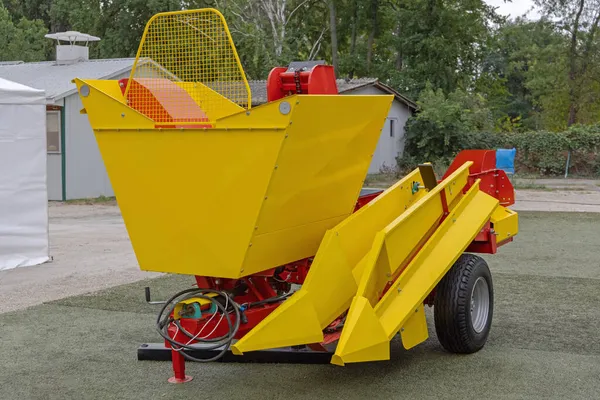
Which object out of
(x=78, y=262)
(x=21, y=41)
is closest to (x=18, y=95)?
(x=78, y=262)

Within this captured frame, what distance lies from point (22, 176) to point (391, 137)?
849 inches

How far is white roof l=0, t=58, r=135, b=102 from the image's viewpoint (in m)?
19.5

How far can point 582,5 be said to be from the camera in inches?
1496

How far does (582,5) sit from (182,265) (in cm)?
3754

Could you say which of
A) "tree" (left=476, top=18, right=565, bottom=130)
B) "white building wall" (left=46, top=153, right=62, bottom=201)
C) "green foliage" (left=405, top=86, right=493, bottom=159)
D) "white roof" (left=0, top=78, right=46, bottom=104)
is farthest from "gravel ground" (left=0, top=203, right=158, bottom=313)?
"tree" (left=476, top=18, right=565, bottom=130)

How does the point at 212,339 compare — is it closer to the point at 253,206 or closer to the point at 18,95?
the point at 253,206

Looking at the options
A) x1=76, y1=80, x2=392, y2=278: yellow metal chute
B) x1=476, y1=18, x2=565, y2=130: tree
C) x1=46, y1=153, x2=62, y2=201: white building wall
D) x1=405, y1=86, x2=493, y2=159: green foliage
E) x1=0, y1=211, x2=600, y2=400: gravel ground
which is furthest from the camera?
x1=476, y1=18, x2=565, y2=130: tree

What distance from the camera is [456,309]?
17.7ft

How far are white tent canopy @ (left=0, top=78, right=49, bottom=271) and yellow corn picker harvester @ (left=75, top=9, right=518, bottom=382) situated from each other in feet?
16.8

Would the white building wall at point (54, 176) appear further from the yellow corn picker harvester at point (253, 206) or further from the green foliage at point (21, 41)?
the green foliage at point (21, 41)

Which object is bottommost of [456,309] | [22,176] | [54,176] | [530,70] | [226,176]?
[54,176]

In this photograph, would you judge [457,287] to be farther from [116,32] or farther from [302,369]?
[116,32]

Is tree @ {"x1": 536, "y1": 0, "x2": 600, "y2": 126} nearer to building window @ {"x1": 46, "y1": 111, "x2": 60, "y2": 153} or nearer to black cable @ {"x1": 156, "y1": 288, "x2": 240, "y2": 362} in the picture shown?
building window @ {"x1": 46, "y1": 111, "x2": 60, "y2": 153}

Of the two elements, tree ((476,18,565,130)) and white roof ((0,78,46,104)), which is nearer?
white roof ((0,78,46,104))
